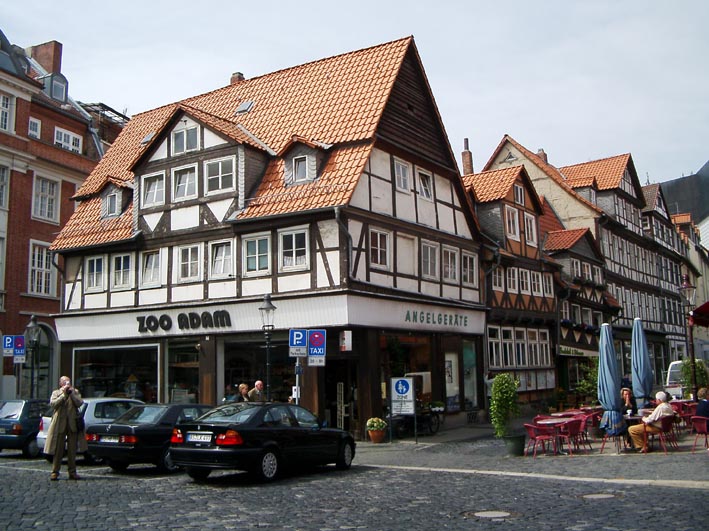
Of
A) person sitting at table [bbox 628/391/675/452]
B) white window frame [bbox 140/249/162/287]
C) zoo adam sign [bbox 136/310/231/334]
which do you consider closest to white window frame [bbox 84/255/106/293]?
white window frame [bbox 140/249/162/287]

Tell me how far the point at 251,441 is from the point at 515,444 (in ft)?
23.3

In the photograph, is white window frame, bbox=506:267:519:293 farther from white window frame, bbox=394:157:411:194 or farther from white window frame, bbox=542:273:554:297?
white window frame, bbox=394:157:411:194

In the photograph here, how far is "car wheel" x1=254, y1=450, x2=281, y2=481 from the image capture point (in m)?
14.3

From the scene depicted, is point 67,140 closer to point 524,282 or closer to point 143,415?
point 524,282

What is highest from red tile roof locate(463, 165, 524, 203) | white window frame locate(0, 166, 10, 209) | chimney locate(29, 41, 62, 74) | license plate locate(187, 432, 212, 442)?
chimney locate(29, 41, 62, 74)

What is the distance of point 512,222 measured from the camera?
1332 inches

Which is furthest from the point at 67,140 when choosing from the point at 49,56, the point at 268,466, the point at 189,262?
the point at 268,466

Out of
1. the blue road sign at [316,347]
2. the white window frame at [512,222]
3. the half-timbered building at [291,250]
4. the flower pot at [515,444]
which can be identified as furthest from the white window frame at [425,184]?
the flower pot at [515,444]

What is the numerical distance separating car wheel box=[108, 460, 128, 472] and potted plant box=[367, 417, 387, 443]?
316 inches

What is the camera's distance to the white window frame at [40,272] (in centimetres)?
3712

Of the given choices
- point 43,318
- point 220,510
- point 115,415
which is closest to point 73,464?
point 115,415

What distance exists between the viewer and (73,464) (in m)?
15.0

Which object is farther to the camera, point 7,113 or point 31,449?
point 7,113

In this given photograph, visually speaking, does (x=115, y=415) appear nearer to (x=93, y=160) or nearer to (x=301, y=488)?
(x=301, y=488)
